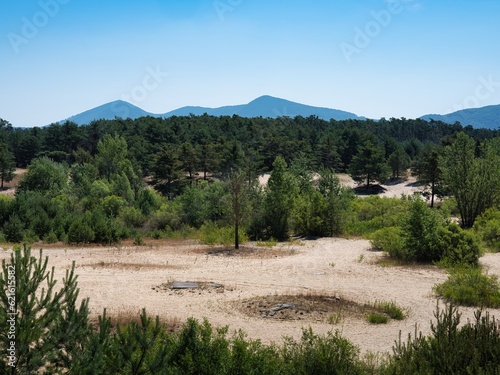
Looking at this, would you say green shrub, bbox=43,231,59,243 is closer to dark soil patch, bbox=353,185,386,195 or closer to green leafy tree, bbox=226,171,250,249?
green leafy tree, bbox=226,171,250,249

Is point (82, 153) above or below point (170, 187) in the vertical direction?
above

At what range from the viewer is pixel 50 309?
242 inches

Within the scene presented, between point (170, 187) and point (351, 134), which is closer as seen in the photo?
point (170, 187)

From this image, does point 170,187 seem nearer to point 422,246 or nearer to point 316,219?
point 316,219

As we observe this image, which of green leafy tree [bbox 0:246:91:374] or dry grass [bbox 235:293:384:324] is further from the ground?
green leafy tree [bbox 0:246:91:374]

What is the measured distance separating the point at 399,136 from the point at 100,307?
119m

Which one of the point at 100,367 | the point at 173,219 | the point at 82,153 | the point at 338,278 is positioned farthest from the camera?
the point at 82,153

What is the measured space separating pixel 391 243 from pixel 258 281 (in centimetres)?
702

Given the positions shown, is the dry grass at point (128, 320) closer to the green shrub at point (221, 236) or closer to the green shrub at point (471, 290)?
the green shrub at point (471, 290)

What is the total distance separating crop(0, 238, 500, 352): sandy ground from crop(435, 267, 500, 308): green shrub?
0.52 metres

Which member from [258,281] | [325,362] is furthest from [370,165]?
[325,362]

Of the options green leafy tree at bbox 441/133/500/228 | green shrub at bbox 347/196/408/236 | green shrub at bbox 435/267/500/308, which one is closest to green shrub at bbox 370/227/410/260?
green shrub at bbox 347/196/408/236

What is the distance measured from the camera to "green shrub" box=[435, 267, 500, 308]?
13.4 m

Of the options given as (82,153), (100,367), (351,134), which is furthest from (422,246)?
(351,134)
